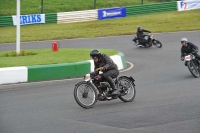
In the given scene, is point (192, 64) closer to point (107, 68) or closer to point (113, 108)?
point (107, 68)

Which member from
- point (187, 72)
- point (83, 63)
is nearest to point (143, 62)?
point (187, 72)

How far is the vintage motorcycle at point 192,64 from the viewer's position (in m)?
17.4

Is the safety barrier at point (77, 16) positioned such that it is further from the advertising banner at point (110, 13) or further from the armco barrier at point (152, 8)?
the armco barrier at point (152, 8)

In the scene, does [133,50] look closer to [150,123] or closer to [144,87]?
[144,87]

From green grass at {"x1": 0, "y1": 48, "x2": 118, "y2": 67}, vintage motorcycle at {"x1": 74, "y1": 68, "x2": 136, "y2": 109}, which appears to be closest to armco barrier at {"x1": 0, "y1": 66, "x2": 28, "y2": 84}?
green grass at {"x1": 0, "y1": 48, "x2": 118, "y2": 67}

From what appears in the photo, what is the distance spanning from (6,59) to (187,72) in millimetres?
6479

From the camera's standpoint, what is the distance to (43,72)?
54.2 ft

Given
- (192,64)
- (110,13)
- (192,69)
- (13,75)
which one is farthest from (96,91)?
(110,13)

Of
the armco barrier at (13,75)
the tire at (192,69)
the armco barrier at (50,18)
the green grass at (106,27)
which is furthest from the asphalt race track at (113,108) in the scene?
the armco barrier at (50,18)

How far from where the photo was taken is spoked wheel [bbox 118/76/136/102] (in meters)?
13.0

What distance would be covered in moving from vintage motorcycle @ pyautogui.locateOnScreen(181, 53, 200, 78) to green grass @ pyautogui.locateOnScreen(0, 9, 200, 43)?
16041mm

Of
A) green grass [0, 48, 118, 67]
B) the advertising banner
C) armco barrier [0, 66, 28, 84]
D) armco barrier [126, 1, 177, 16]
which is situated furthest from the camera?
armco barrier [126, 1, 177, 16]

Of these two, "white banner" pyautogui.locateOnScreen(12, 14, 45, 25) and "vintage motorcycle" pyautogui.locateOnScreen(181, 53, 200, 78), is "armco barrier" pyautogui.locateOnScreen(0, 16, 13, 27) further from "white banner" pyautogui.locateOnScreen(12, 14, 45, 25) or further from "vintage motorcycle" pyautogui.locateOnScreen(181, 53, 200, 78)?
"vintage motorcycle" pyautogui.locateOnScreen(181, 53, 200, 78)

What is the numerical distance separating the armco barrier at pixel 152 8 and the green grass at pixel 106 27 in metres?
0.74
